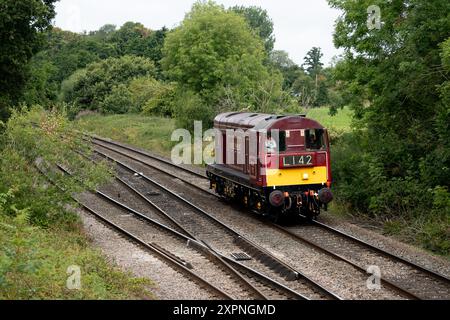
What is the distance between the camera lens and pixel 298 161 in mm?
20094

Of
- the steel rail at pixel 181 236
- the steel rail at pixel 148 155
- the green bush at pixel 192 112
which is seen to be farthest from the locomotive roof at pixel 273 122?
the green bush at pixel 192 112

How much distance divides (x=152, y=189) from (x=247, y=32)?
20.6m

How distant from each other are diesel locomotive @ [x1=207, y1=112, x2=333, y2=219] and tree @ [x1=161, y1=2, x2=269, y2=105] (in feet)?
66.4

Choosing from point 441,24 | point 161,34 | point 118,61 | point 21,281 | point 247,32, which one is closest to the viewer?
point 21,281

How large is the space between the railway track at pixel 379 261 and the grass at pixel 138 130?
2182 cm

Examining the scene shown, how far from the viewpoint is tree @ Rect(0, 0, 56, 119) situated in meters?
24.0

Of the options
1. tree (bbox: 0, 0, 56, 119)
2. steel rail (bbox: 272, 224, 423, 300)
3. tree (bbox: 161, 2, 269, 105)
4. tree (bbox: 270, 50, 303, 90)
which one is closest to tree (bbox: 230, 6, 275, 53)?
tree (bbox: 270, 50, 303, 90)

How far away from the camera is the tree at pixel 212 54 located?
41.7 metres

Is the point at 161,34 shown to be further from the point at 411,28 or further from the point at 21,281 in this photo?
the point at 21,281

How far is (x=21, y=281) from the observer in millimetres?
11352

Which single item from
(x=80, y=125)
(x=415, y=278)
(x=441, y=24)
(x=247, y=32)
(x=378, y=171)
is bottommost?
(x=415, y=278)

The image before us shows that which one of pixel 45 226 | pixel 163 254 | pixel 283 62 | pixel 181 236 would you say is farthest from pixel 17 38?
pixel 283 62

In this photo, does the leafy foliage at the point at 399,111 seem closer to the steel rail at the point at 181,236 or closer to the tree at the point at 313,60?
the steel rail at the point at 181,236

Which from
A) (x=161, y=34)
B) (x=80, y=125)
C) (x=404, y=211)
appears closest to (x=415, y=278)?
(x=404, y=211)
